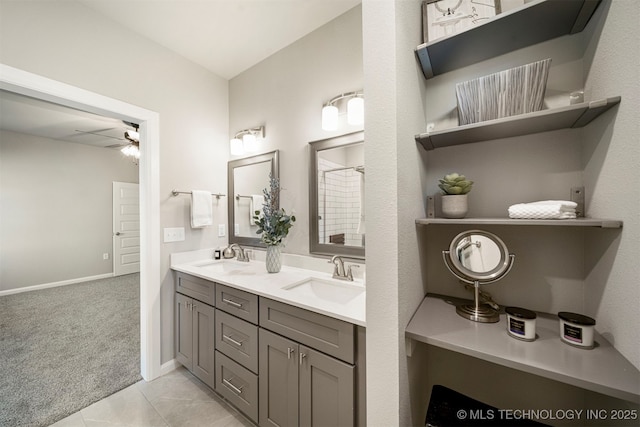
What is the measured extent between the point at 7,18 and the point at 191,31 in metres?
1.02

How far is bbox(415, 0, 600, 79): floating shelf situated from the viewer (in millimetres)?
858

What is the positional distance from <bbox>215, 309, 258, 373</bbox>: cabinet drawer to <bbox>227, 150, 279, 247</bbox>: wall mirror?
763 millimetres

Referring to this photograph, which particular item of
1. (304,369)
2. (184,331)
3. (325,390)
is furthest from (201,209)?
(325,390)

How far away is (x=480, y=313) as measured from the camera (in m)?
1.02

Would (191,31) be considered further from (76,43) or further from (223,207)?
(223,207)

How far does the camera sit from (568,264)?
0.99 m

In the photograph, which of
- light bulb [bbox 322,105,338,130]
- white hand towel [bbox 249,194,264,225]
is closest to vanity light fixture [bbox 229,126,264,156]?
white hand towel [bbox 249,194,264,225]

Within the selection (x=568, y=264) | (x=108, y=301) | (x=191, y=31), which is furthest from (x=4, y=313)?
(x=568, y=264)

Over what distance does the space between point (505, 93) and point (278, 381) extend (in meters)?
1.75

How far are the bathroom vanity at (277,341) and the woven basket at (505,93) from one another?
1021 mm

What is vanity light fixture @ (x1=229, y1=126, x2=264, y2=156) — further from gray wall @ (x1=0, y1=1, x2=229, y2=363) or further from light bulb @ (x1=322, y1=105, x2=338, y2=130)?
light bulb @ (x1=322, y1=105, x2=338, y2=130)

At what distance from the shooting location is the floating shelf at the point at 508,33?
0.86m

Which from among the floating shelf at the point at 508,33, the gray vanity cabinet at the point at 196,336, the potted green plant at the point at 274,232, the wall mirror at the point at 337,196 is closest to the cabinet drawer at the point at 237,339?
the gray vanity cabinet at the point at 196,336

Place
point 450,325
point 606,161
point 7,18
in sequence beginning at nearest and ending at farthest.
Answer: point 606,161 → point 450,325 → point 7,18
